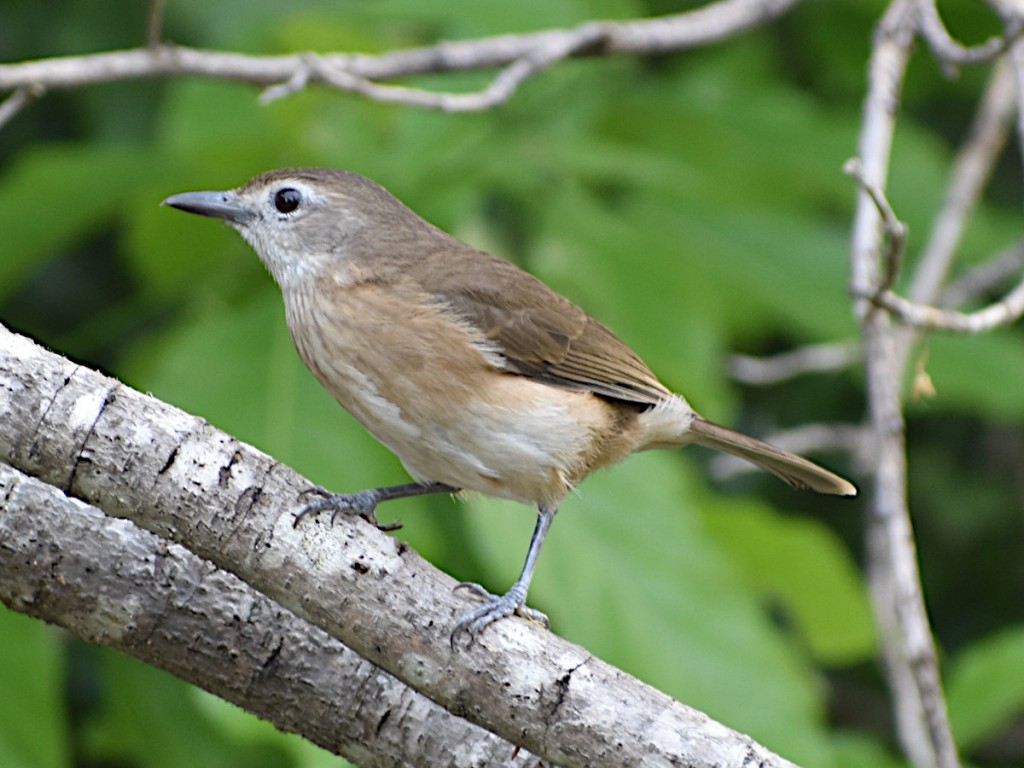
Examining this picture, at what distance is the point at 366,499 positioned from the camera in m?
3.07

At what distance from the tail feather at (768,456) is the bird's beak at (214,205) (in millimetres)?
1378

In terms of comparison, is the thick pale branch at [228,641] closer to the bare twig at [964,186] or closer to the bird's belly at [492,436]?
the bird's belly at [492,436]

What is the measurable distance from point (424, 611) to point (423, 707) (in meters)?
0.26

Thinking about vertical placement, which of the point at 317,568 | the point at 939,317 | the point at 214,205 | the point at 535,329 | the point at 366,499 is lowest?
the point at 317,568

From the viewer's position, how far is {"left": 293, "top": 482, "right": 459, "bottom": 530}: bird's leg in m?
2.41

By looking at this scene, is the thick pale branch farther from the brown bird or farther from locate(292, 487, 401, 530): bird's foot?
the brown bird

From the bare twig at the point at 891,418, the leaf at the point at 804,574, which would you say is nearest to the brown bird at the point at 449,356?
the bare twig at the point at 891,418

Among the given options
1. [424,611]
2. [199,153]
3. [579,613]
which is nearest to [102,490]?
[424,611]

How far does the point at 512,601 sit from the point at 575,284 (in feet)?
6.05

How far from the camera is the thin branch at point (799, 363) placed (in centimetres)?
468

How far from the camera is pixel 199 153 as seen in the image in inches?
153

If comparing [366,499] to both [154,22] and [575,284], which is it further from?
[575,284]

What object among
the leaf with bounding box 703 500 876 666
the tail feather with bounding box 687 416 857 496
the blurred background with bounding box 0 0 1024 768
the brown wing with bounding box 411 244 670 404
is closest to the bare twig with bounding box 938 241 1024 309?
the blurred background with bounding box 0 0 1024 768

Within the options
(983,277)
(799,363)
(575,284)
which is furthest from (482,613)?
(983,277)
